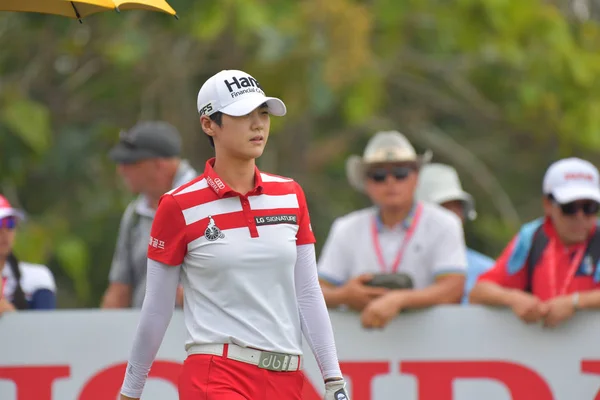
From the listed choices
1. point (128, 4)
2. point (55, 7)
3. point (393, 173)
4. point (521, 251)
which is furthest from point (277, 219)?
point (393, 173)

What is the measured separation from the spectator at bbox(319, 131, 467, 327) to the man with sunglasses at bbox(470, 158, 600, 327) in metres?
0.35

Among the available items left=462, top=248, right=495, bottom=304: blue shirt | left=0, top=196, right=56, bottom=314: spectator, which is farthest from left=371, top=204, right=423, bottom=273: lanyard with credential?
left=0, top=196, right=56, bottom=314: spectator

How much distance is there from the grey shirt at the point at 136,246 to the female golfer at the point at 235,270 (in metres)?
2.62

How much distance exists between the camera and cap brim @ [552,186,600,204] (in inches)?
283

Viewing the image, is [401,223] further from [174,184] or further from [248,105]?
[248,105]

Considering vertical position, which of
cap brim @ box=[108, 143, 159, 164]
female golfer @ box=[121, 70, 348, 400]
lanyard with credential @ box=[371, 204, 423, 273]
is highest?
cap brim @ box=[108, 143, 159, 164]

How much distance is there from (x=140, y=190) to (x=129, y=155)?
0.22 meters

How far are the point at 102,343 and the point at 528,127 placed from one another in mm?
9146

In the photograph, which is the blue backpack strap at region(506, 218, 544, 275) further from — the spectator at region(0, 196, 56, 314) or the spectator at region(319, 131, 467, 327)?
the spectator at region(0, 196, 56, 314)

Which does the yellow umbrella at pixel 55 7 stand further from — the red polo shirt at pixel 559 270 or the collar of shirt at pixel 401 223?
the red polo shirt at pixel 559 270

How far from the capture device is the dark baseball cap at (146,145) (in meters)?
8.16

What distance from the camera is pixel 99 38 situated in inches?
554

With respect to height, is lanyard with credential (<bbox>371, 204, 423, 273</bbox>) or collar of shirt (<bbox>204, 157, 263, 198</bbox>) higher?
lanyard with credential (<bbox>371, 204, 423, 273</bbox>)

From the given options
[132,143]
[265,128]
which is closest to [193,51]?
[132,143]
